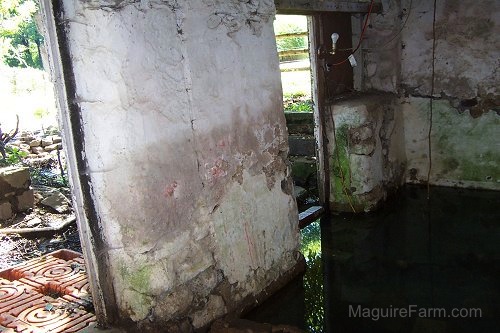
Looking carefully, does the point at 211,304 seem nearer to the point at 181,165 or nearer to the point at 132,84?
the point at 181,165

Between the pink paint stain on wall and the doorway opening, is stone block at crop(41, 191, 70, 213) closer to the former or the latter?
the doorway opening

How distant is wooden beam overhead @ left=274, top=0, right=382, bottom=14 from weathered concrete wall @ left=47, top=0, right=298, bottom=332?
1.60ft

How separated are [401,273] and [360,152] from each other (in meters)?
1.43

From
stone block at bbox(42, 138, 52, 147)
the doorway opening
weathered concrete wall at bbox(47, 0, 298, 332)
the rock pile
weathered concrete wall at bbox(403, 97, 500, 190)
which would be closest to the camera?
weathered concrete wall at bbox(47, 0, 298, 332)

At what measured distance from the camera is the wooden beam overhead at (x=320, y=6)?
3.33m

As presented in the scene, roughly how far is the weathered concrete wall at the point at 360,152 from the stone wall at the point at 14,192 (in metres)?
Result: 3.36

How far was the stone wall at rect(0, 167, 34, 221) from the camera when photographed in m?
4.53

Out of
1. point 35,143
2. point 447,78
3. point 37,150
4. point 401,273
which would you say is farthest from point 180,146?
point 35,143

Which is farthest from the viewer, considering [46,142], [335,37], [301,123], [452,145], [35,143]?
[46,142]

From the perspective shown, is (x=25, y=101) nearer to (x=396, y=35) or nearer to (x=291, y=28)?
(x=291, y=28)

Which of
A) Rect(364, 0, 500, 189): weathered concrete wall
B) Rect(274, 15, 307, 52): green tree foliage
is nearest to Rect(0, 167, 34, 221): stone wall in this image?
Rect(364, 0, 500, 189): weathered concrete wall

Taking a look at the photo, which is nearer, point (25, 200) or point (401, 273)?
point (401, 273)

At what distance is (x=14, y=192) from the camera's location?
182 inches

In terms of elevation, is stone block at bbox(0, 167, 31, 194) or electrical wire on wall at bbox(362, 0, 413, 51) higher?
electrical wire on wall at bbox(362, 0, 413, 51)
